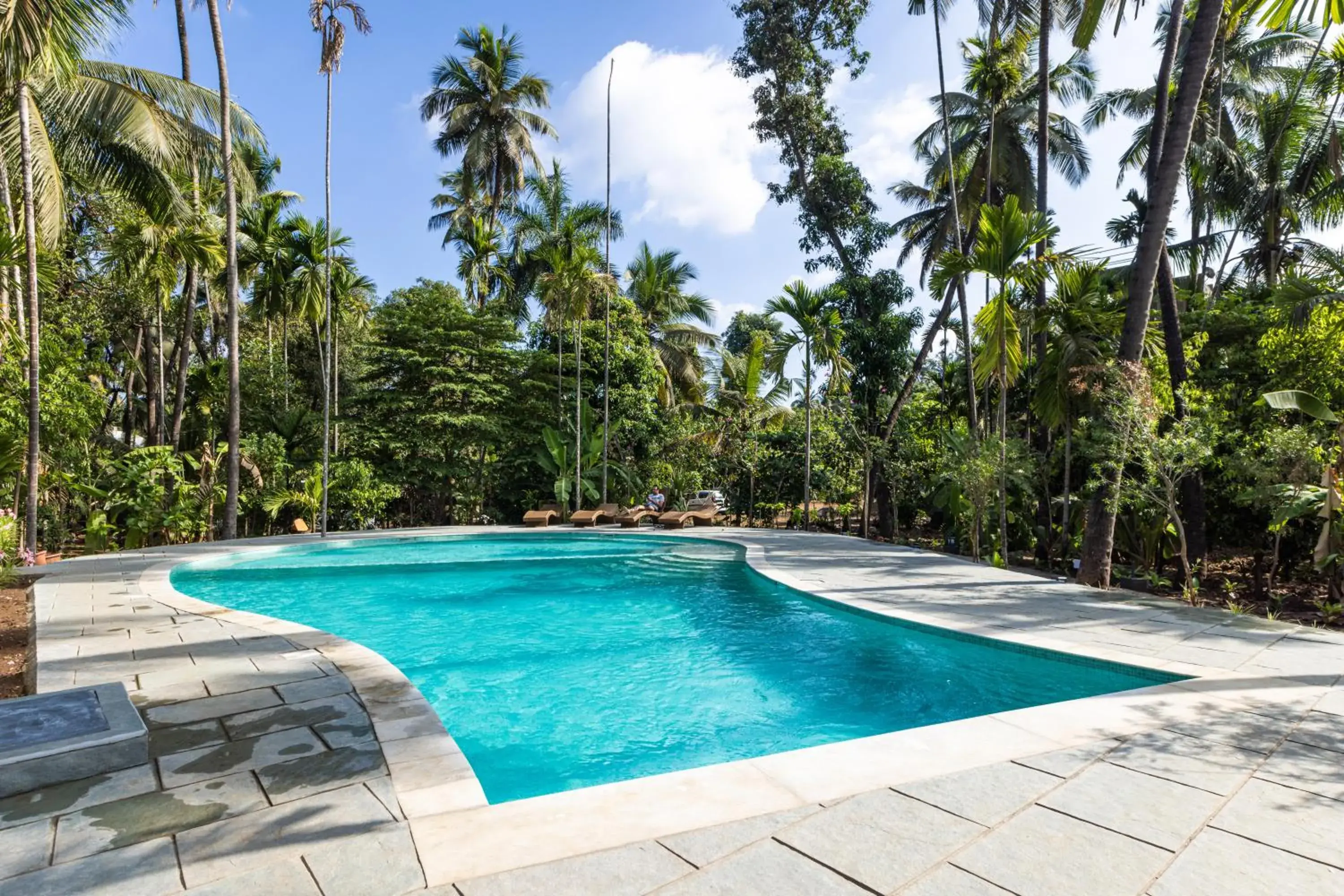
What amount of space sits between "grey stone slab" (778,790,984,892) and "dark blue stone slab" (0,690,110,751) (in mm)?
3144

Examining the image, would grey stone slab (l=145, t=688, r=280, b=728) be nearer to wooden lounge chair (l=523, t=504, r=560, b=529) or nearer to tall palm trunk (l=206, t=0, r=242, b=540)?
tall palm trunk (l=206, t=0, r=242, b=540)

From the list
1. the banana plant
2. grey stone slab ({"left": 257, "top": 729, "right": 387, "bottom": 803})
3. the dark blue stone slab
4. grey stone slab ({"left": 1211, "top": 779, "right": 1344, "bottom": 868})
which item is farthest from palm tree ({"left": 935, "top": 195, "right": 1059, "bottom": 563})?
the dark blue stone slab

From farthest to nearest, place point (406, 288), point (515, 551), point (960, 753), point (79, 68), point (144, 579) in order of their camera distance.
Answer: point (406, 288)
point (515, 551)
point (79, 68)
point (144, 579)
point (960, 753)

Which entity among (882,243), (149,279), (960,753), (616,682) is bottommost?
(616,682)

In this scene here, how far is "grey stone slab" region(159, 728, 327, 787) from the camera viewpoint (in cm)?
295

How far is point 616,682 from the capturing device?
19.3 feet

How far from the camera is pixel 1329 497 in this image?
6.70m

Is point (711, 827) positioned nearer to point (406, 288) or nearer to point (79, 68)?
point (79, 68)

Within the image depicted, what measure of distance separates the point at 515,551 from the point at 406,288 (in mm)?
12161

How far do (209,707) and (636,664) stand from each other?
3519 mm

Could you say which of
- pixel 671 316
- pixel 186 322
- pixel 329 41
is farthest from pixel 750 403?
pixel 186 322

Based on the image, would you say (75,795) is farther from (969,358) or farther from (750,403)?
(750,403)

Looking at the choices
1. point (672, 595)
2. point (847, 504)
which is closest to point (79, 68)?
point (672, 595)

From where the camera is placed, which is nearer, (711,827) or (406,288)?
(711,827)
